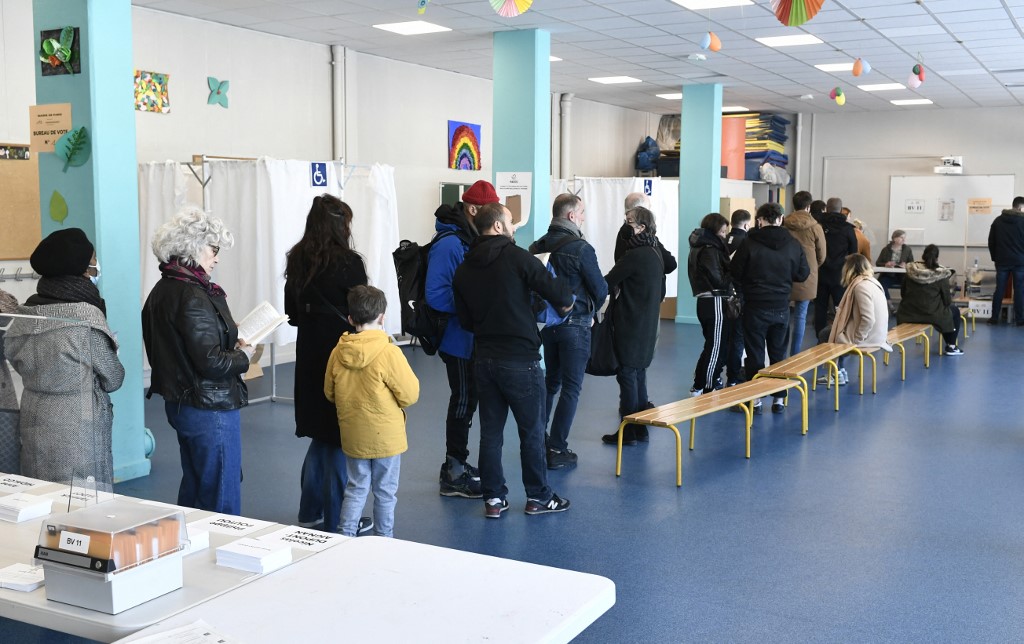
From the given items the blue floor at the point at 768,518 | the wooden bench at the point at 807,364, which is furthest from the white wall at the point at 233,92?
the wooden bench at the point at 807,364

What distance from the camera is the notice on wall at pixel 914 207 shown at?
15.5 metres

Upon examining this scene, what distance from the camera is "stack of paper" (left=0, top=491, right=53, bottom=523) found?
244cm

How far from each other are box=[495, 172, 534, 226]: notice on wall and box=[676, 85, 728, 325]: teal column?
3994 millimetres

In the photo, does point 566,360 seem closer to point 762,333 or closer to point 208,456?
point 762,333

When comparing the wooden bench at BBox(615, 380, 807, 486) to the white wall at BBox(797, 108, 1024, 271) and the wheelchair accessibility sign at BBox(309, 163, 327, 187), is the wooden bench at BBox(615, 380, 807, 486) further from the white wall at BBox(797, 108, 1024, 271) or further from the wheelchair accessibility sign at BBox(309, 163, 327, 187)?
the white wall at BBox(797, 108, 1024, 271)

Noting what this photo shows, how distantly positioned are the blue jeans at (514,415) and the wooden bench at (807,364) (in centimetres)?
247

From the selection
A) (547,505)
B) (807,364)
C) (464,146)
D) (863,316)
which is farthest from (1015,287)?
(547,505)

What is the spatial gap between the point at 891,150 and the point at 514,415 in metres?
13.3

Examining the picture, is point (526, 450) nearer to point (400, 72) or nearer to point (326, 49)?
point (326, 49)

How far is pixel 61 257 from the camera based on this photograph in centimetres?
360

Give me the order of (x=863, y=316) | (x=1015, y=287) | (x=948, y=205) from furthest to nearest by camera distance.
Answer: (x=948, y=205)
(x=1015, y=287)
(x=863, y=316)

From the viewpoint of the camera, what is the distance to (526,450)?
14.5 feet

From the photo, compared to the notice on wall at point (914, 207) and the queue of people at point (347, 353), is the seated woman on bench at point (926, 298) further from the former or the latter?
the notice on wall at point (914, 207)

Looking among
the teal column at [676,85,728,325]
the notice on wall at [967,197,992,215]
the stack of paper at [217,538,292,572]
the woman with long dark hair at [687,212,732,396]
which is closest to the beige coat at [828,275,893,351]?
the woman with long dark hair at [687,212,732,396]
